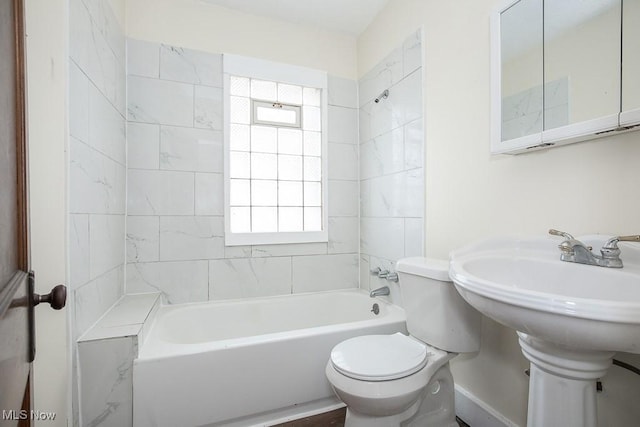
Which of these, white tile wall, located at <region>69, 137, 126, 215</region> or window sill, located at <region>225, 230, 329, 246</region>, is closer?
white tile wall, located at <region>69, 137, 126, 215</region>

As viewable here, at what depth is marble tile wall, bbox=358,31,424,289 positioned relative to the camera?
1.92 m

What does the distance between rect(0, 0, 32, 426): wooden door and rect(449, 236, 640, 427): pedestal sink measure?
953 millimetres

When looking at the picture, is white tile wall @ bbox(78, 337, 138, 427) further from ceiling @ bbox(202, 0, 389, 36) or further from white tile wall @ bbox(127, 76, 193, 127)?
Result: ceiling @ bbox(202, 0, 389, 36)

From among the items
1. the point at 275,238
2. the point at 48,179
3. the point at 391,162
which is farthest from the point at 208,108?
the point at 391,162

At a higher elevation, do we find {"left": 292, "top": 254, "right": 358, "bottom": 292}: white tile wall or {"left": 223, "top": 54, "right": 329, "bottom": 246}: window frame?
{"left": 223, "top": 54, "right": 329, "bottom": 246}: window frame

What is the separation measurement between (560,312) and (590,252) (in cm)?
47

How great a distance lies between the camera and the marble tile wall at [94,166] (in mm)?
1265

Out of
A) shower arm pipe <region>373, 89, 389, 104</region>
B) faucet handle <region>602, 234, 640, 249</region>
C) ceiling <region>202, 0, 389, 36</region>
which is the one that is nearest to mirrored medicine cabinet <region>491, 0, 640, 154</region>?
faucet handle <region>602, 234, 640, 249</region>

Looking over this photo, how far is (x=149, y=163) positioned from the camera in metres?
2.06

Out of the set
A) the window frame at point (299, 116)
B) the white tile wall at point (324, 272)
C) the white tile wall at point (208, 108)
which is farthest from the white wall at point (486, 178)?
the white tile wall at point (208, 108)

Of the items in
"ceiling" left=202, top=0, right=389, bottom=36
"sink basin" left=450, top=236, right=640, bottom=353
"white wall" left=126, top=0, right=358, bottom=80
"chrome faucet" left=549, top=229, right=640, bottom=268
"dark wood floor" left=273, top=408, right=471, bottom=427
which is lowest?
"dark wood floor" left=273, top=408, right=471, bottom=427

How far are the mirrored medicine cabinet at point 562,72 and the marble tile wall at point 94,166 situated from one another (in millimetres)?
1834

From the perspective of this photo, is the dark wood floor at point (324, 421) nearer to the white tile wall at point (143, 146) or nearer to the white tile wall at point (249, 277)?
the white tile wall at point (249, 277)
